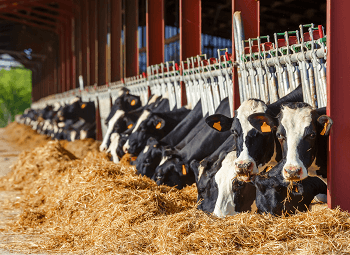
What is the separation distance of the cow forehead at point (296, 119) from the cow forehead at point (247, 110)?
477mm

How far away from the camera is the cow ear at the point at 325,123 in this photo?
3449mm

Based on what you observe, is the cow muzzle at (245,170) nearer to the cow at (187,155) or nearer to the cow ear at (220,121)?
the cow ear at (220,121)

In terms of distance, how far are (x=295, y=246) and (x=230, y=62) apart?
3586 millimetres

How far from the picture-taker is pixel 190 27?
351 inches

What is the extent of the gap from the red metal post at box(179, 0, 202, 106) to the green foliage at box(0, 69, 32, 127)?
53597 mm

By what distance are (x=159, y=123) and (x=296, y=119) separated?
13.0 ft

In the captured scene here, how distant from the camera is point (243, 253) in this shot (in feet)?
10.3

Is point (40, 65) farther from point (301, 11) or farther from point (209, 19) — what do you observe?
point (301, 11)

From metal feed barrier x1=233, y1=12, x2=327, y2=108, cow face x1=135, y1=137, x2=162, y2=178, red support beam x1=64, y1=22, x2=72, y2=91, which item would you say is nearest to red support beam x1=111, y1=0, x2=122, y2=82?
cow face x1=135, y1=137, x2=162, y2=178

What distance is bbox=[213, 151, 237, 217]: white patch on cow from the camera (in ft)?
14.5

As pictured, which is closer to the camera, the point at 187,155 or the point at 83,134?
the point at 187,155

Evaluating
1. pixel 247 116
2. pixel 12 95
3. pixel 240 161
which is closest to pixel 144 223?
pixel 240 161

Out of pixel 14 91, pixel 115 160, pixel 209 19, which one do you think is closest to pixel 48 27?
pixel 209 19

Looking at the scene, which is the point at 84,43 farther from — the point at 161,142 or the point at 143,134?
the point at 161,142
